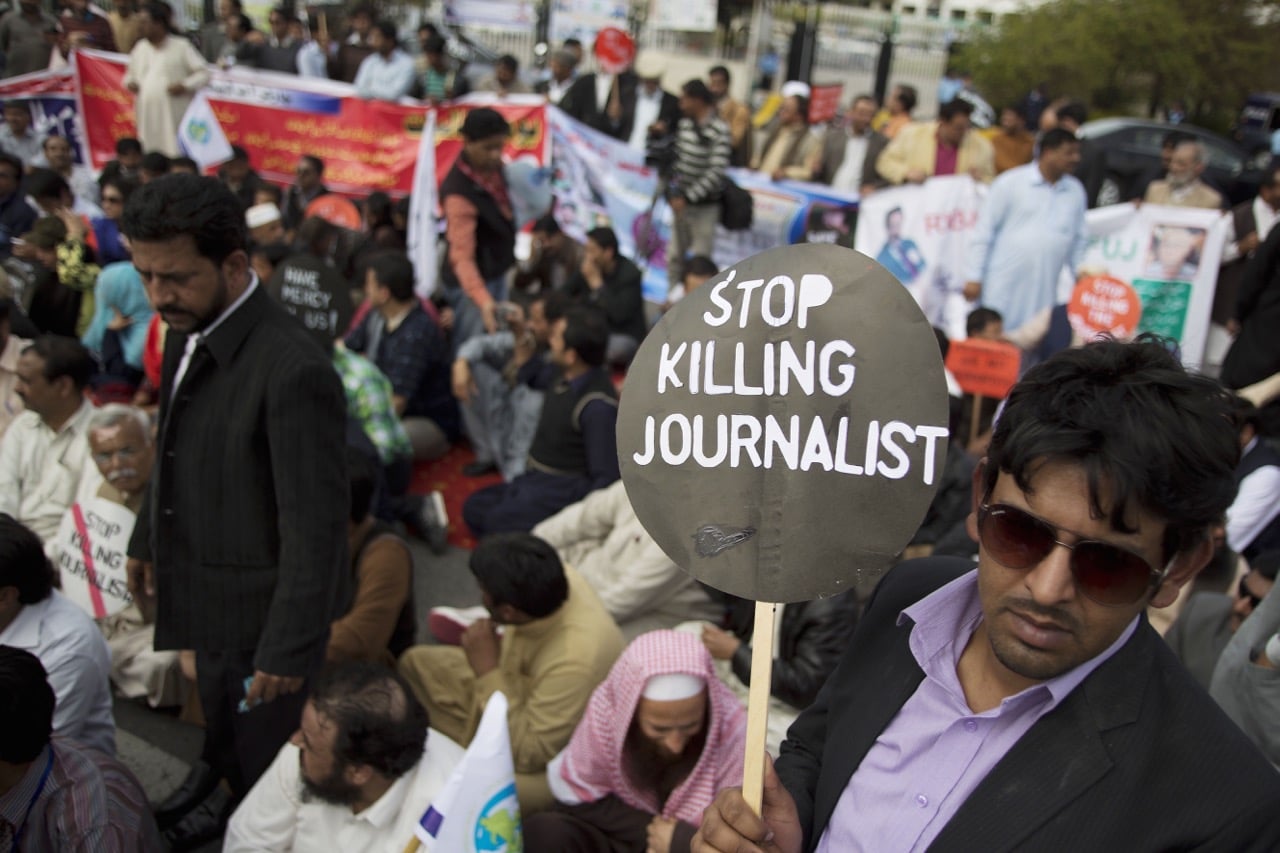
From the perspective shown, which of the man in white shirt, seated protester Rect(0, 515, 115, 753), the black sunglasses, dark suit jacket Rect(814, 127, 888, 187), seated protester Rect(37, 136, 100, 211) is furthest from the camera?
dark suit jacket Rect(814, 127, 888, 187)

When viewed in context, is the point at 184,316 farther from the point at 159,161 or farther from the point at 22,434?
the point at 159,161

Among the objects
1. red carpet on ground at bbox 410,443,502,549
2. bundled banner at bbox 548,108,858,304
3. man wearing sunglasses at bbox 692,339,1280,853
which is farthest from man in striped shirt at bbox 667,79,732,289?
man wearing sunglasses at bbox 692,339,1280,853

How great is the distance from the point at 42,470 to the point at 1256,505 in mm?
4736

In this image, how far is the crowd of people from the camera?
1.29m

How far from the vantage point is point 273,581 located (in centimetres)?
268

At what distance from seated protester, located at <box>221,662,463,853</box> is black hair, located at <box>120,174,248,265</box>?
44.8 inches

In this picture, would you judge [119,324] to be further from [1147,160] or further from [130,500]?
[1147,160]

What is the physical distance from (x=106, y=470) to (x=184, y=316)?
144 cm

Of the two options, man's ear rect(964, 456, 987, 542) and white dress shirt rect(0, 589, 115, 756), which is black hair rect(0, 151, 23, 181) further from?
man's ear rect(964, 456, 987, 542)

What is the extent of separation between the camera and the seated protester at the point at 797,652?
324 centimetres

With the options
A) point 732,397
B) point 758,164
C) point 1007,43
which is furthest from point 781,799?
point 1007,43

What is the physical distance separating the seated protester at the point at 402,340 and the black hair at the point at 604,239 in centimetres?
129

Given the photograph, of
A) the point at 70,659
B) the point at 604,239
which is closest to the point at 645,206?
the point at 604,239

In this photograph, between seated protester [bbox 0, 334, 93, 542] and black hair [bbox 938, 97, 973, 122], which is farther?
black hair [bbox 938, 97, 973, 122]
